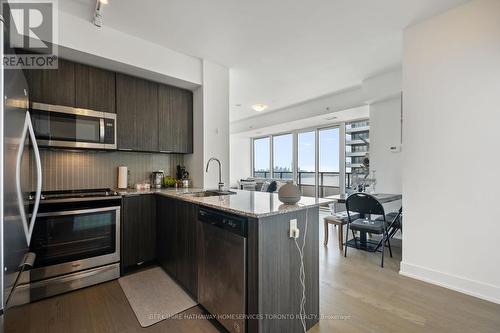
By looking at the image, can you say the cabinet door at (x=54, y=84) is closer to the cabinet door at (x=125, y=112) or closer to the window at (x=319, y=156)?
the cabinet door at (x=125, y=112)

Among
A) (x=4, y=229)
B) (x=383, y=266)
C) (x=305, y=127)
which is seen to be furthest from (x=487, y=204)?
(x=305, y=127)

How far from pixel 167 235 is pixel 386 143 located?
408cm

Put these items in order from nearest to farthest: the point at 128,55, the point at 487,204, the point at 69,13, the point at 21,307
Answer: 1. the point at 21,307
2. the point at 487,204
3. the point at 69,13
4. the point at 128,55

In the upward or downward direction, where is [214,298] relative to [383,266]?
upward

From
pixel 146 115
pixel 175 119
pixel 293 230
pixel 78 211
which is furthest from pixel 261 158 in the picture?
pixel 293 230

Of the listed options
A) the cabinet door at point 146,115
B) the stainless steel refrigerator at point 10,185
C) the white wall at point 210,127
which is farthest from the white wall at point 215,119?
the stainless steel refrigerator at point 10,185

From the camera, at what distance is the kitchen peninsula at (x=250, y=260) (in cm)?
145

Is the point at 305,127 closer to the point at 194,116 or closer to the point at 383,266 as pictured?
the point at 194,116

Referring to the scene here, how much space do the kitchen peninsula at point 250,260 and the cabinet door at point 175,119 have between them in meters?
1.28

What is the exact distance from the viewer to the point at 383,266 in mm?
2887

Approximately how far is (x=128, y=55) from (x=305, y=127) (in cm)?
537

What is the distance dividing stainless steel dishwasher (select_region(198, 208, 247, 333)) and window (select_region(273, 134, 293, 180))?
618 cm

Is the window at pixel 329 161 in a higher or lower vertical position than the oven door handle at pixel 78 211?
higher

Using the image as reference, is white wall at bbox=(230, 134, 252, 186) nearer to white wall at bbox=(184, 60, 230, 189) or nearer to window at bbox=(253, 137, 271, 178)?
window at bbox=(253, 137, 271, 178)
